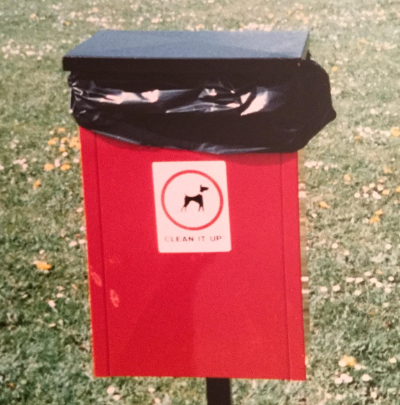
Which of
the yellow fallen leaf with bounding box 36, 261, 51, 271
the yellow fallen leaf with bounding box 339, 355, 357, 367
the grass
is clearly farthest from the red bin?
the yellow fallen leaf with bounding box 36, 261, 51, 271

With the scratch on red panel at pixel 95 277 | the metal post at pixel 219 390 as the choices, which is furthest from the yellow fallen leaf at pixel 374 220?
the scratch on red panel at pixel 95 277

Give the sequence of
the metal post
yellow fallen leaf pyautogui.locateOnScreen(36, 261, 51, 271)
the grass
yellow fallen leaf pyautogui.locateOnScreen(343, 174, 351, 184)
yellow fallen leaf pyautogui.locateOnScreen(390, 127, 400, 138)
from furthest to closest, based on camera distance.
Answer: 1. yellow fallen leaf pyautogui.locateOnScreen(390, 127, 400, 138)
2. yellow fallen leaf pyautogui.locateOnScreen(343, 174, 351, 184)
3. yellow fallen leaf pyautogui.locateOnScreen(36, 261, 51, 271)
4. the grass
5. the metal post

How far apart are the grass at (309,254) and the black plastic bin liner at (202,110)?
1.42 metres

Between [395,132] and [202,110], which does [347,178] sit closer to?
[395,132]

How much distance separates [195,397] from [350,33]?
709 centimetres

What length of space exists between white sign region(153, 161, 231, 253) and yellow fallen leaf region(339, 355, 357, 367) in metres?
1.32

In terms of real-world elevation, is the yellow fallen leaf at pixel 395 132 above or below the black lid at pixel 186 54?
below

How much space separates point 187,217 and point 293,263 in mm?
356

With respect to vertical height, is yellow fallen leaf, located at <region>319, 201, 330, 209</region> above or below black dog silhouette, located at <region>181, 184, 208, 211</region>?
below

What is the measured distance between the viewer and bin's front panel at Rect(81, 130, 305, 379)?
76.6 inches

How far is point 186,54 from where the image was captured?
1.90 meters

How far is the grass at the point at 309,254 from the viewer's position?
2939 mm

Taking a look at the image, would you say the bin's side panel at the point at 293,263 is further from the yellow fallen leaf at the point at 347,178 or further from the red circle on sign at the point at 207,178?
the yellow fallen leaf at the point at 347,178

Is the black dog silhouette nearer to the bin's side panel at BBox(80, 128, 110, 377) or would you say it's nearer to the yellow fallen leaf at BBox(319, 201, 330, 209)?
the bin's side panel at BBox(80, 128, 110, 377)
